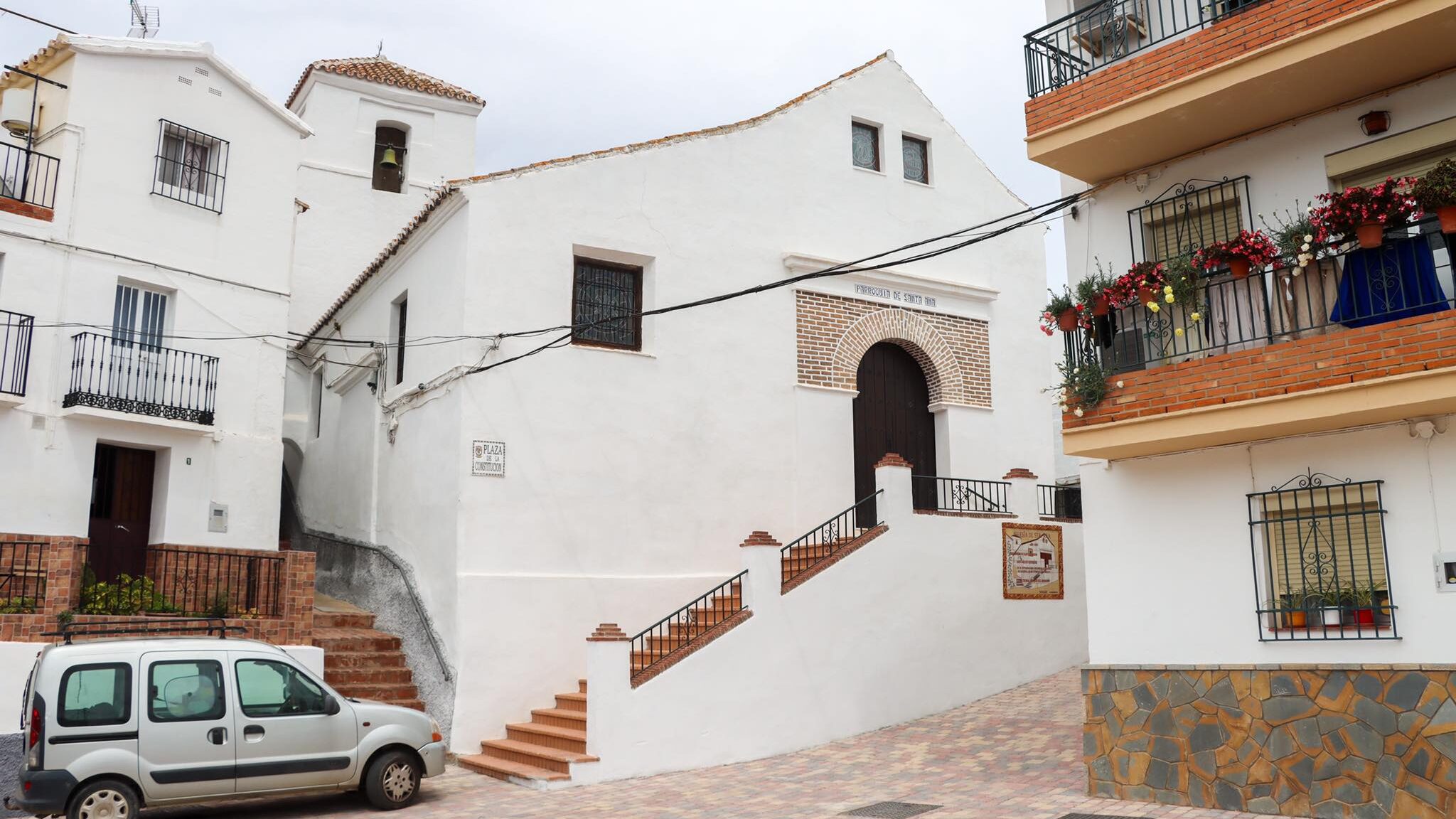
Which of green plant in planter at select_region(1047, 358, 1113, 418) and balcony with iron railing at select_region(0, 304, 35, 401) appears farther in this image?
balcony with iron railing at select_region(0, 304, 35, 401)

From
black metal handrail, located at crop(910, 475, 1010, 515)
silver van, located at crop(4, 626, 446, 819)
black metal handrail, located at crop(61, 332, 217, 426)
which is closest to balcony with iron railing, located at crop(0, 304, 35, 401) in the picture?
black metal handrail, located at crop(61, 332, 217, 426)

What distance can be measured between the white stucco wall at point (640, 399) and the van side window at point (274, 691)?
103 inches

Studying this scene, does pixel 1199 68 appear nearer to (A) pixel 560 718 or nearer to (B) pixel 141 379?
(A) pixel 560 718

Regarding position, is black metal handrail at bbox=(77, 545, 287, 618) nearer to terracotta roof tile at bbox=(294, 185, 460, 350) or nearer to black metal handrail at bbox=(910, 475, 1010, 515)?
terracotta roof tile at bbox=(294, 185, 460, 350)

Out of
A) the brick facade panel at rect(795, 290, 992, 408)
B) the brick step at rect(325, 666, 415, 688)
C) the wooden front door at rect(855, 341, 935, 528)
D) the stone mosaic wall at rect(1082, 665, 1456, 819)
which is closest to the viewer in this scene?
the stone mosaic wall at rect(1082, 665, 1456, 819)

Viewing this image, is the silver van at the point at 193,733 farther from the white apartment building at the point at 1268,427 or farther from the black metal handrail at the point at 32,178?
the black metal handrail at the point at 32,178

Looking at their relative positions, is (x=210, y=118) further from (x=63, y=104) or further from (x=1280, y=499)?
(x=1280, y=499)

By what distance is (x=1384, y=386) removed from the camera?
7551mm

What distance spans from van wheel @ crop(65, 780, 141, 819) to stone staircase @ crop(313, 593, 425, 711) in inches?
145

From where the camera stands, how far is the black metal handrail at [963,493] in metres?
14.8

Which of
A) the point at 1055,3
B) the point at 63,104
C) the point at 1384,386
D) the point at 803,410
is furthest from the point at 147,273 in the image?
the point at 1384,386

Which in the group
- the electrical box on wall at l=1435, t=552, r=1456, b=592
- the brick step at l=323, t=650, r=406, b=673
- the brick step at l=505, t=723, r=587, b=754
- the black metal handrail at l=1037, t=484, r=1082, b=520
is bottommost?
the brick step at l=505, t=723, r=587, b=754

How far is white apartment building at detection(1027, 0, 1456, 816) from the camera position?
7703mm

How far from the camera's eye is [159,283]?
1394cm
